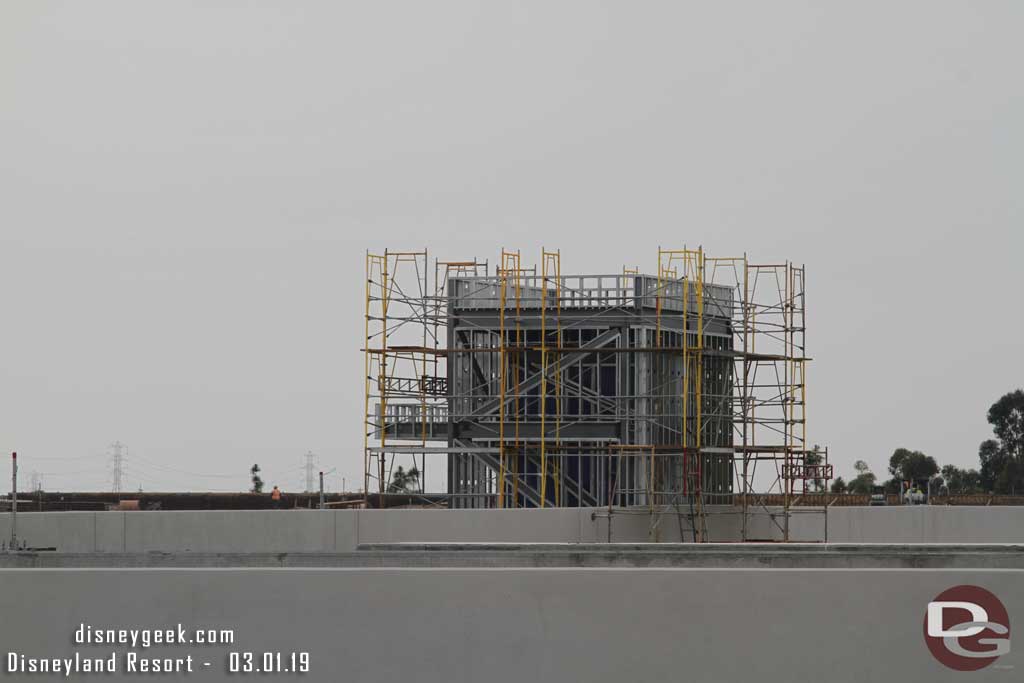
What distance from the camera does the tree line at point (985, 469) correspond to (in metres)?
80.7

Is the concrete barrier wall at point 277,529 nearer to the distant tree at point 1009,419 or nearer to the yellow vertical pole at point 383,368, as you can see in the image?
the yellow vertical pole at point 383,368

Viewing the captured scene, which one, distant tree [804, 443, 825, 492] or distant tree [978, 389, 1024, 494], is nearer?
distant tree [804, 443, 825, 492]

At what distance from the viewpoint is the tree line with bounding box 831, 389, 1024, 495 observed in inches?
3179

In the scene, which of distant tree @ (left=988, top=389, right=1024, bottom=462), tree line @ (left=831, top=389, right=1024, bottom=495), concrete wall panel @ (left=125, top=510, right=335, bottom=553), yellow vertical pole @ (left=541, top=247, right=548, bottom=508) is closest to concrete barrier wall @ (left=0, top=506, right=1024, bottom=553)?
concrete wall panel @ (left=125, top=510, right=335, bottom=553)

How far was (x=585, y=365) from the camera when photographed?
127ft
